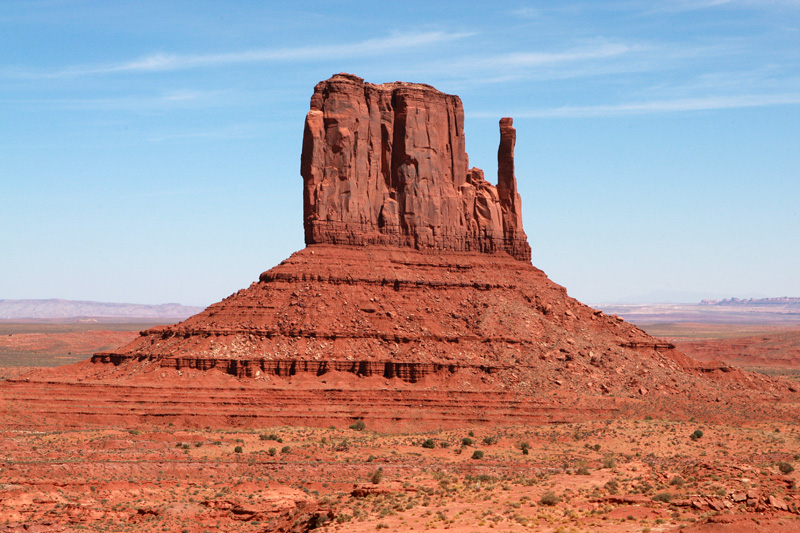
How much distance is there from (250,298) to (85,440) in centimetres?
2172

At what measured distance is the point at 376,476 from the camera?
4791cm

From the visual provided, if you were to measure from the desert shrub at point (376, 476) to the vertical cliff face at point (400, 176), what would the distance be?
1376 inches

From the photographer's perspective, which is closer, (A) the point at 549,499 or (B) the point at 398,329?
(A) the point at 549,499

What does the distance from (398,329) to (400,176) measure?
14540 millimetres

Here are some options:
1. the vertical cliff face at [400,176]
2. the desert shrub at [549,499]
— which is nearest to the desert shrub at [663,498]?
the desert shrub at [549,499]

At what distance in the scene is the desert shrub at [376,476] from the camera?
155 feet

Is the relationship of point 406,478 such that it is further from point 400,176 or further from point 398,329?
point 400,176

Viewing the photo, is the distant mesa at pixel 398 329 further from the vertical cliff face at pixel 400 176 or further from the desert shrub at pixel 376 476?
the desert shrub at pixel 376 476

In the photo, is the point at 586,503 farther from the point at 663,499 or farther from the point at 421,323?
the point at 421,323

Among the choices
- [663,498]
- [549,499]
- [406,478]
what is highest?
[663,498]

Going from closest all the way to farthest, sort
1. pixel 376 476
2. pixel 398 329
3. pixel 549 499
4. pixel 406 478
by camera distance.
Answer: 1. pixel 549 499
2. pixel 376 476
3. pixel 406 478
4. pixel 398 329

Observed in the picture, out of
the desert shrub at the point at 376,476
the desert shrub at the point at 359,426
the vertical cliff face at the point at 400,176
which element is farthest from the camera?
the vertical cliff face at the point at 400,176

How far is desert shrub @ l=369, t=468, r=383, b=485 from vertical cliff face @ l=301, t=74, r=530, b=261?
35.0 metres

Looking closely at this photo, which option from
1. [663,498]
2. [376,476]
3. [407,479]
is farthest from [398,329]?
[663,498]
